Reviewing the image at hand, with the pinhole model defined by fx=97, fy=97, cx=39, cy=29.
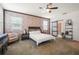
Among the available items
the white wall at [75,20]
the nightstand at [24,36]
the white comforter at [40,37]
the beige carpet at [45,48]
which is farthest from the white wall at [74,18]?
the nightstand at [24,36]

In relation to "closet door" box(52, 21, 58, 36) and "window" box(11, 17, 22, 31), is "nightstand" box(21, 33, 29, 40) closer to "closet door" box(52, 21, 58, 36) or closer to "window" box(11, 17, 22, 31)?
"window" box(11, 17, 22, 31)

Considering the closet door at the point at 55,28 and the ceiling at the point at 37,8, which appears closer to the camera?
the ceiling at the point at 37,8

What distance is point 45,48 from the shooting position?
2055 mm

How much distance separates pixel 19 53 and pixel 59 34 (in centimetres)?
97

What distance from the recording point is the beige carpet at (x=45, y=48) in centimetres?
204

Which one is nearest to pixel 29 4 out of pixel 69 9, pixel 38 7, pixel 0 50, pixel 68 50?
pixel 38 7

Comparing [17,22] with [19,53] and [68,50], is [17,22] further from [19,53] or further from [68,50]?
[68,50]

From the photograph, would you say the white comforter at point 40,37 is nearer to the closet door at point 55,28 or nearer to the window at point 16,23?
the closet door at point 55,28

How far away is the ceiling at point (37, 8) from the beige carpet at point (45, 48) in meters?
0.64

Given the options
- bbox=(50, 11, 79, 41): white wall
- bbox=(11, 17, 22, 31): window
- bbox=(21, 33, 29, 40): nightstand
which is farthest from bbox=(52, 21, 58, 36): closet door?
bbox=(11, 17, 22, 31): window

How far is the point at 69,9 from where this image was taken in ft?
6.74

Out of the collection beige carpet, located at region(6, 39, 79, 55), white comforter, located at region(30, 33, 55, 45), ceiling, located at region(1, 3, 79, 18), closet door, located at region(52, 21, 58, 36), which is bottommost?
beige carpet, located at region(6, 39, 79, 55)

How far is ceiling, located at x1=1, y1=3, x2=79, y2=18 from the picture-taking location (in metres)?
2.04

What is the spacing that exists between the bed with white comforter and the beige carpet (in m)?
0.08
